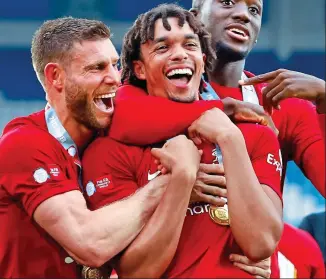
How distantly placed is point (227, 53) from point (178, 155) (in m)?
0.81

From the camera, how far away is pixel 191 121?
2559mm

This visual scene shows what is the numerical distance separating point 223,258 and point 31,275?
73 centimetres

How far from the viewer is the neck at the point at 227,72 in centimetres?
312

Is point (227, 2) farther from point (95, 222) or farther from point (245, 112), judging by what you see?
point (95, 222)

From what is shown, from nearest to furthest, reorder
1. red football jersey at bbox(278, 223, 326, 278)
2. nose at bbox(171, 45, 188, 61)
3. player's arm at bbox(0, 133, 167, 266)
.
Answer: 1. player's arm at bbox(0, 133, 167, 266)
2. nose at bbox(171, 45, 188, 61)
3. red football jersey at bbox(278, 223, 326, 278)

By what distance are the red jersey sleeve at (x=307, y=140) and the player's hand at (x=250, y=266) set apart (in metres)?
0.57

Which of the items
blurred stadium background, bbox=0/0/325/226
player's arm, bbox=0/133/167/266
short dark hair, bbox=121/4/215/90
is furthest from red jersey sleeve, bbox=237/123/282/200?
blurred stadium background, bbox=0/0/325/226

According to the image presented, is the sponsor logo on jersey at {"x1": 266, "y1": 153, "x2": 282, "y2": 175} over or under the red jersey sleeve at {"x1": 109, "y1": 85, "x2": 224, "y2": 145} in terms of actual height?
under

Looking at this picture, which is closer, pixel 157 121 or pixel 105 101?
pixel 157 121

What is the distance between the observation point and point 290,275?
3621 millimetres

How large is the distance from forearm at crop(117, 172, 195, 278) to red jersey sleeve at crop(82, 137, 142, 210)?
19 centimetres

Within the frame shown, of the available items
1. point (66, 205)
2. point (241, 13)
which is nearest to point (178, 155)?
point (66, 205)

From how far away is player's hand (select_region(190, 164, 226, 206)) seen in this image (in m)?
2.45

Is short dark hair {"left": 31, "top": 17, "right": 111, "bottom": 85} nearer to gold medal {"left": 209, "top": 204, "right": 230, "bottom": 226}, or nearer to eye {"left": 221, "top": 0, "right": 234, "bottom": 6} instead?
eye {"left": 221, "top": 0, "right": 234, "bottom": 6}
